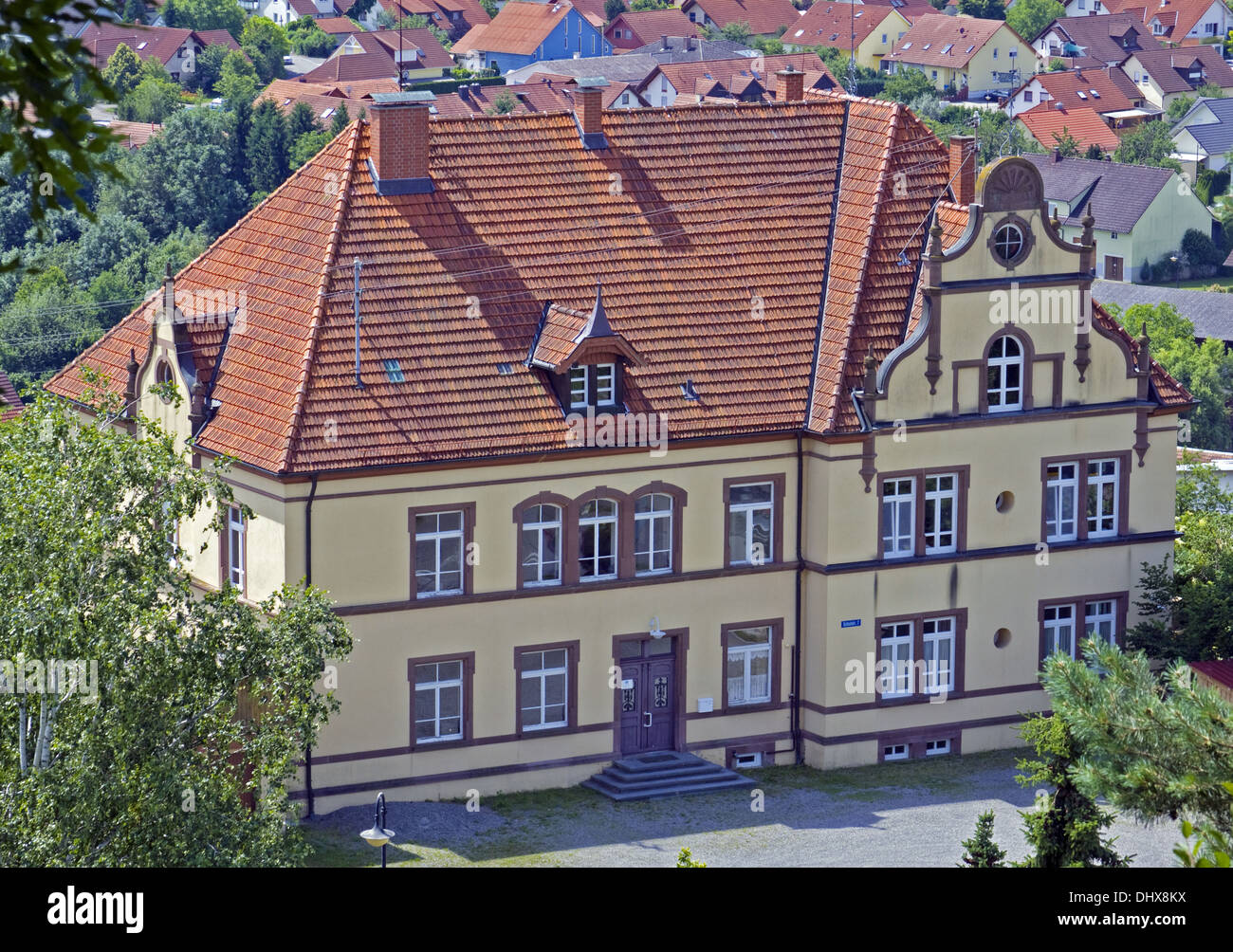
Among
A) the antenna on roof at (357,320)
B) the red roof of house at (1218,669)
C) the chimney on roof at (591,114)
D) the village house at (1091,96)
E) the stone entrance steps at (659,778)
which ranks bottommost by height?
the stone entrance steps at (659,778)

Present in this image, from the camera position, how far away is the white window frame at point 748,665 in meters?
43.1

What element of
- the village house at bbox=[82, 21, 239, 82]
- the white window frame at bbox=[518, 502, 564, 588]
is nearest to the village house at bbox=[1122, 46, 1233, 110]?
the village house at bbox=[82, 21, 239, 82]

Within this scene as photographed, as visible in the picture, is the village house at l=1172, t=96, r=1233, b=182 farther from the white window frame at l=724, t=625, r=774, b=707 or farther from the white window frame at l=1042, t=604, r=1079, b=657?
the white window frame at l=724, t=625, r=774, b=707

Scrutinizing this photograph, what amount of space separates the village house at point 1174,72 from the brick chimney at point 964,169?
5824 inches

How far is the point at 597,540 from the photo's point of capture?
41.6 m

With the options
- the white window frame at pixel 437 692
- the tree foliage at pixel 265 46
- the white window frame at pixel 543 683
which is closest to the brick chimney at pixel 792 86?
the white window frame at pixel 543 683

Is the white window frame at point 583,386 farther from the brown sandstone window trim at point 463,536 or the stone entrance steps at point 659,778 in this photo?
the stone entrance steps at point 659,778

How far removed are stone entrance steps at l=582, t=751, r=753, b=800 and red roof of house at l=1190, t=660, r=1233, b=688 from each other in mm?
8502

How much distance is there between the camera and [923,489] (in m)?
43.3

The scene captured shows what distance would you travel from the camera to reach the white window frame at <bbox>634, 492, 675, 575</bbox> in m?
41.9

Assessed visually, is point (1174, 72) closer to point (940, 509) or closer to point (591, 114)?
point (591, 114)

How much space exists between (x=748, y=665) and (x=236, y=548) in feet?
31.9
